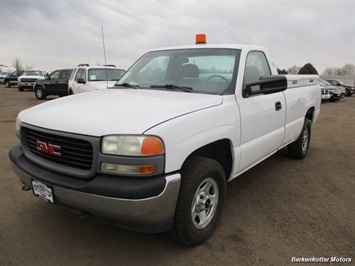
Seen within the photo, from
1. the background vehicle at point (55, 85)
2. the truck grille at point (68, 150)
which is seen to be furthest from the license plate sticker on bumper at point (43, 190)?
the background vehicle at point (55, 85)

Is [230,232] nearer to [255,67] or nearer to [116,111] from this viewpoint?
[116,111]

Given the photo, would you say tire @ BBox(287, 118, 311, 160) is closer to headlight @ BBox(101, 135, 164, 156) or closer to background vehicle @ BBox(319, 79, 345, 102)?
headlight @ BBox(101, 135, 164, 156)

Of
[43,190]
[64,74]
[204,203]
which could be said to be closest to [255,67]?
[204,203]

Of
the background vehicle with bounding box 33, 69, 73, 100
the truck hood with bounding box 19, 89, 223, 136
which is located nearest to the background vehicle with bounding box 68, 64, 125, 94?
the background vehicle with bounding box 33, 69, 73, 100

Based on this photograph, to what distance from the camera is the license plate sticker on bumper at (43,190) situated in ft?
8.10

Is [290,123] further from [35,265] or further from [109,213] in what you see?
[35,265]

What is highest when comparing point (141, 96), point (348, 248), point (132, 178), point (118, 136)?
point (141, 96)

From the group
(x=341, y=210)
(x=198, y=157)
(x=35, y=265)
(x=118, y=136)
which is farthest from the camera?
(x=341, y=210)

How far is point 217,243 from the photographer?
2.85 meters

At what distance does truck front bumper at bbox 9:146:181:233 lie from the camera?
2152 mm

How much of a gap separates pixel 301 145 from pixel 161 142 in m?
3.80

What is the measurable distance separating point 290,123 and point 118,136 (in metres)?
3.02

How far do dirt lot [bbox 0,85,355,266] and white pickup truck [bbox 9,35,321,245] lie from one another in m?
0.28

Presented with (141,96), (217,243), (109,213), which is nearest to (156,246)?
(217,243)
